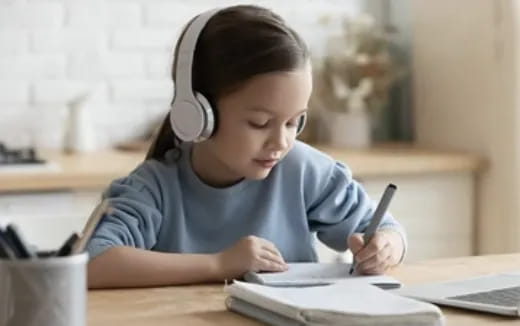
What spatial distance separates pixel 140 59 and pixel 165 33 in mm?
119

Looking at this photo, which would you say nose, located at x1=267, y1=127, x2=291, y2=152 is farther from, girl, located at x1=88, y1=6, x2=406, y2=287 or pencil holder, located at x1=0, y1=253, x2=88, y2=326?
pencil holder, located at x1=0, y1=253, x2=88, y2=326

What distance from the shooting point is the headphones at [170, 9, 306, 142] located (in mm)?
1686

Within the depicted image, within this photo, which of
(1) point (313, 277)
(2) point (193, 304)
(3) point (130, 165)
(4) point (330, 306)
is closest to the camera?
(4) point (330, 306)

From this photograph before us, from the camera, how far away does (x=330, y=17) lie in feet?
12.1

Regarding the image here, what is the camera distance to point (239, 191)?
1829 millimetres

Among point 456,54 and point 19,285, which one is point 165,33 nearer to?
point 456,54

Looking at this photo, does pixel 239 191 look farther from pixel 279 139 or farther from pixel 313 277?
pixel 313 277

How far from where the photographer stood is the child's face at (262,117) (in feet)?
5.49

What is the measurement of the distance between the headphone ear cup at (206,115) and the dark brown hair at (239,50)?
3cm

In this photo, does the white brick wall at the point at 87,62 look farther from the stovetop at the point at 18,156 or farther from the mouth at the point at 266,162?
the mouth at the point at 266,162

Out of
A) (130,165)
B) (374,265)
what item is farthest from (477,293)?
(130,165)

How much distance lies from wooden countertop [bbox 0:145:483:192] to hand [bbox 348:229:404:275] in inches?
49.7

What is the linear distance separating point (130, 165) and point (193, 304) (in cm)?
153

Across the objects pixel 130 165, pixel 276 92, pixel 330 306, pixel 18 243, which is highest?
pixel 276 92
